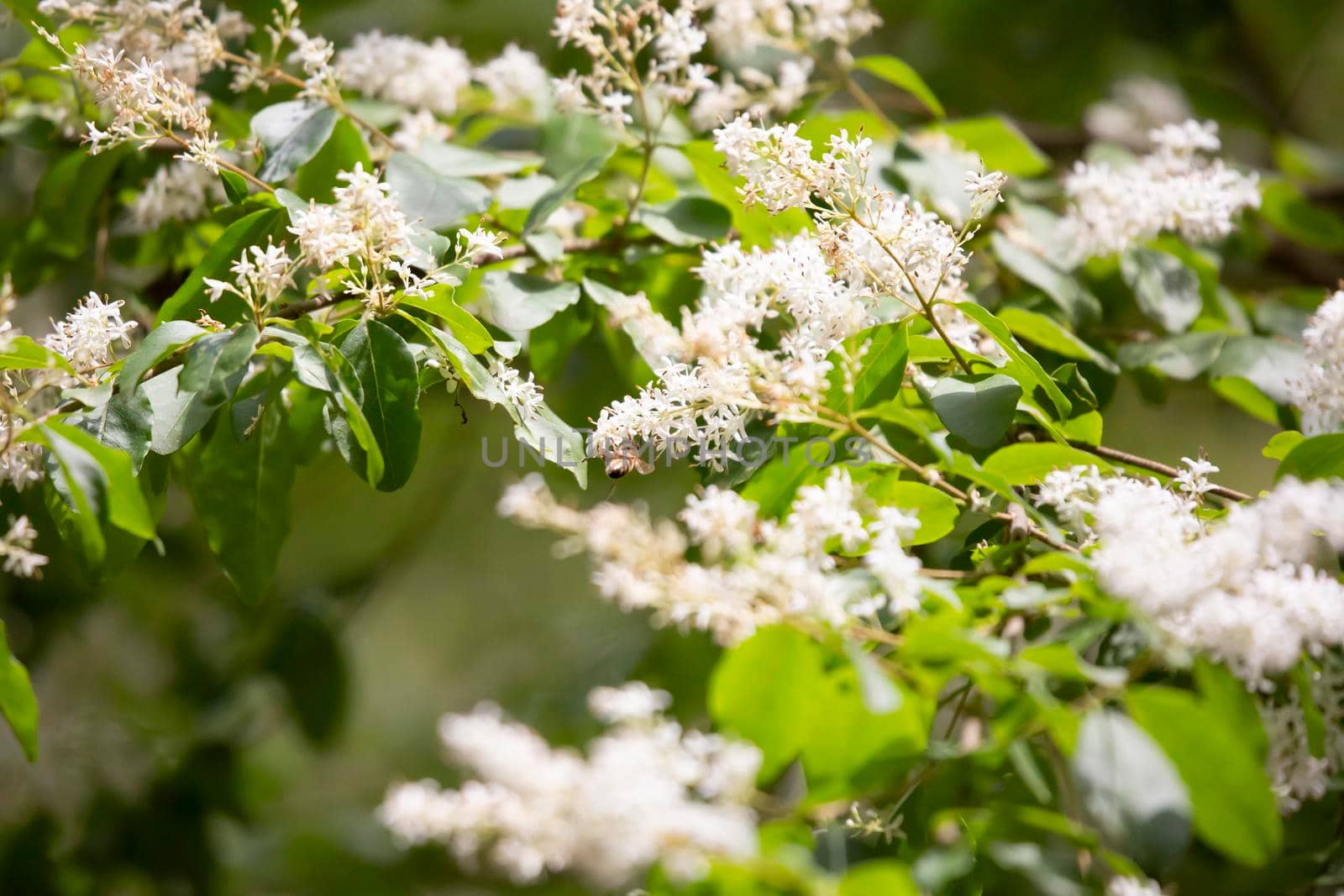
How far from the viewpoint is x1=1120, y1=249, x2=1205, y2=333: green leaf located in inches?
47.3

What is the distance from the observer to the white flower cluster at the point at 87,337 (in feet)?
2.67

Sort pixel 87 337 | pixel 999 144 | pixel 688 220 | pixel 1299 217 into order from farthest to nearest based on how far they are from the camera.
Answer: pixel 1299 217 → pixel 999 144 → pixel 688 220 → pixel 87 337

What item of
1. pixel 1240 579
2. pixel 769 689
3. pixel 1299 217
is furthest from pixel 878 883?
pixel 1299 217

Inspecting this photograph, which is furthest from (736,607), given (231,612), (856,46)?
(856,46)

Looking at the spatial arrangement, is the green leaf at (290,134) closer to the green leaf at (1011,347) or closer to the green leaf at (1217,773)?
the green leaf at (1011,347)

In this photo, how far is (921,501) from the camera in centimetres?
74

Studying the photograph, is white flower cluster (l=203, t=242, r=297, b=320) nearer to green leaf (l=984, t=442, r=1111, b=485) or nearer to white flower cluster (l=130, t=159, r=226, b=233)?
white flower cluster (l=130, t=159, r=226, b=233)

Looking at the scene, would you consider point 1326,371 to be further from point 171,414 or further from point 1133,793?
point 171,414

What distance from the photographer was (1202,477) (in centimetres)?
78

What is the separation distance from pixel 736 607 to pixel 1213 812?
0.27m

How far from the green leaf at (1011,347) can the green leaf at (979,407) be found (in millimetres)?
43

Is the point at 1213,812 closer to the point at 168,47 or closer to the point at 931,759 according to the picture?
the point at 931,759

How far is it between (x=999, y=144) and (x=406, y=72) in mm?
772

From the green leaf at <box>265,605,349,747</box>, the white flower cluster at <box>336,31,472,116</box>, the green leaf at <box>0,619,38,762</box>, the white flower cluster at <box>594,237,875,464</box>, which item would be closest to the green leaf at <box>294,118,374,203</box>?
the white flower cluster at <box>336,31,472,116</box>
